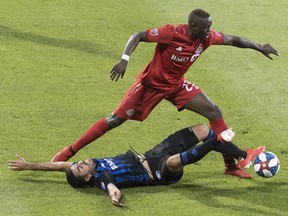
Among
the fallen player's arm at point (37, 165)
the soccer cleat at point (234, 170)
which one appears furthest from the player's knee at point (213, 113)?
the fallen player's arm at point (37, 165)

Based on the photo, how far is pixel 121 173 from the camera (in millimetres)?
11367

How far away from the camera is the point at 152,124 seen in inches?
538

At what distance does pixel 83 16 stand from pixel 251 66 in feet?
11.9

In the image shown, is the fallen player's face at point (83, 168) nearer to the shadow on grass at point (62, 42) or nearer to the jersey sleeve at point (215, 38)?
the jersey sleeve at point (215, 38)

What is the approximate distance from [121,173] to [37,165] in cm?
100

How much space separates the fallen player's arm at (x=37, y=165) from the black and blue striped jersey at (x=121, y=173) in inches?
14.6

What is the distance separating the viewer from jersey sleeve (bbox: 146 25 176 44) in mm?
11570

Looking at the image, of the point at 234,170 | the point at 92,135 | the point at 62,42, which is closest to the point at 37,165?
the point at 92,135

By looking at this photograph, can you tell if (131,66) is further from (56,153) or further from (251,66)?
(56,153)

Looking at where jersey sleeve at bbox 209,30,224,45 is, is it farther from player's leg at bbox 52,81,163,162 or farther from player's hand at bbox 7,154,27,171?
player's hand at bbox 7,154,27,171

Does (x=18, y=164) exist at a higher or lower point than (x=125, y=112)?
lower

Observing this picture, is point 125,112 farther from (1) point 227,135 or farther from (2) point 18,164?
(1) point 227,135

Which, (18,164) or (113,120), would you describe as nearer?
(18,164)

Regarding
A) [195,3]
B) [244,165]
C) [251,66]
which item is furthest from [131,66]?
[244,165]
